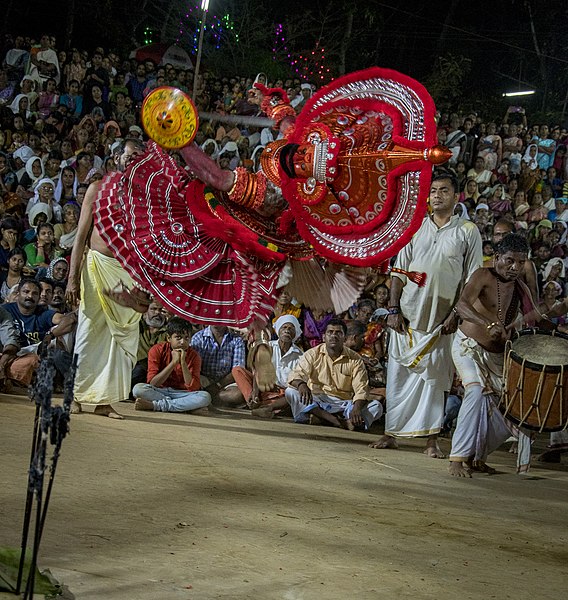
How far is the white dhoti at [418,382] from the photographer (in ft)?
21.4

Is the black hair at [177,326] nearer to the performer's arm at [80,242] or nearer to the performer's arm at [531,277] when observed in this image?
the performer's arm at [80,242]

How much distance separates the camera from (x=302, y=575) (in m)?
3.00

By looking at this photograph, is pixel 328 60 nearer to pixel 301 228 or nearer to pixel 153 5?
pixel 153 5

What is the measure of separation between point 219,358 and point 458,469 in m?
3.74

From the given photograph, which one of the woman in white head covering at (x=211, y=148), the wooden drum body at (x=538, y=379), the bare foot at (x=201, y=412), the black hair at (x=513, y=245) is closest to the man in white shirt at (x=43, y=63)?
the woman in white head covering at (x=211, y=148)

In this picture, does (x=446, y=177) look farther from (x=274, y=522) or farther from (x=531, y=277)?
(x=274, y=522)

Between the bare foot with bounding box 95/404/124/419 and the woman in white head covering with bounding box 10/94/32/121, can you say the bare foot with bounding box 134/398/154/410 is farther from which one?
the woman in white head covering with bounding box 10/94/32/121

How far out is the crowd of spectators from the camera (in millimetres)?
8984

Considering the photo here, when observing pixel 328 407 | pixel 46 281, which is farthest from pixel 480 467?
pixel 46 281

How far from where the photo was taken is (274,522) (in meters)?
3.74

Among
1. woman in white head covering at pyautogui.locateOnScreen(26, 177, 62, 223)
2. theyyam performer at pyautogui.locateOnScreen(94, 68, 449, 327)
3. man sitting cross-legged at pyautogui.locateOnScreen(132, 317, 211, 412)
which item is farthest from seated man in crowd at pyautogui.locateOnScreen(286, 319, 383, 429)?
woman in white head covering at pyautogui.locateOnScreen(26, 177, 62, 223)

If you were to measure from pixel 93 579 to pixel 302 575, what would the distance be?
2.33 ft

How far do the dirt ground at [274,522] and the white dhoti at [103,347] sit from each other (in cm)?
50

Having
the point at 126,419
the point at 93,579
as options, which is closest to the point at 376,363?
the point at 126,419
